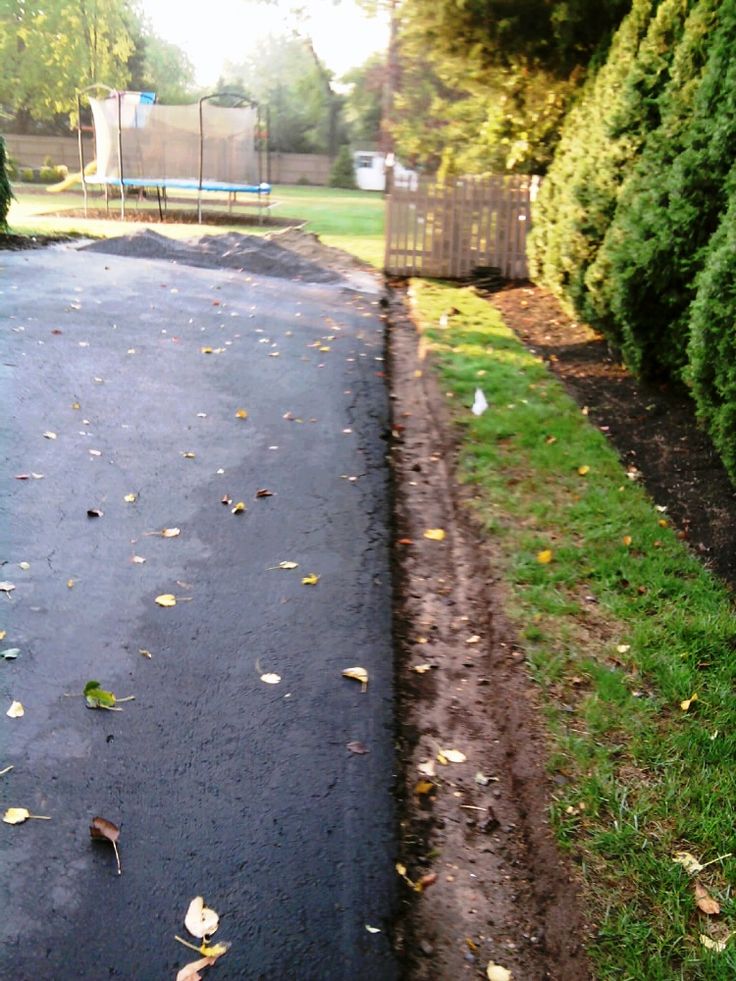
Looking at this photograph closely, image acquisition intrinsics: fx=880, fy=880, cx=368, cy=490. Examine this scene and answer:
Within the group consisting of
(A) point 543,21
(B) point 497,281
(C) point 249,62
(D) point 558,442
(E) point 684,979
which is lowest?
(E) point 684,979

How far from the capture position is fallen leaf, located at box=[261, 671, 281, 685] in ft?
11.8

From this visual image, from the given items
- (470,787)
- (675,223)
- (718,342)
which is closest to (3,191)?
(675,223)

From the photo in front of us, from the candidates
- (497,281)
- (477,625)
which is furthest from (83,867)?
(497,281)

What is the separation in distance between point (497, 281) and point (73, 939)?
44.0 feet

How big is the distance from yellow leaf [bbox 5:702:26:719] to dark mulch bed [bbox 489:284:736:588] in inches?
132

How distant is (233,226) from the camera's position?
2306 cm

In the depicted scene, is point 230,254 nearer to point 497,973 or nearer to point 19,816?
point 19,816

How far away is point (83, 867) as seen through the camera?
2598 millimetres

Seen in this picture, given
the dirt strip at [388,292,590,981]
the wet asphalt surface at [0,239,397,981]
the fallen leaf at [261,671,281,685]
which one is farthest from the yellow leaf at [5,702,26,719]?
the dirt strip at [388,292,590,981]

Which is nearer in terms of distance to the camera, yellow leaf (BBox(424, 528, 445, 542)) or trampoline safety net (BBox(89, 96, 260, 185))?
yellow leaf (BBox(424, 528, 445, 542))

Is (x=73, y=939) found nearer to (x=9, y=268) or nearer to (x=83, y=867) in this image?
(x=83, y=867)

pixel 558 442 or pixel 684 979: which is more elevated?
pixel 558 442

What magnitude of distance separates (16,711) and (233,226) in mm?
21366

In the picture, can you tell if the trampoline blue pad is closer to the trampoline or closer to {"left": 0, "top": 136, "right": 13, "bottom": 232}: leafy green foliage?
the trampoline
